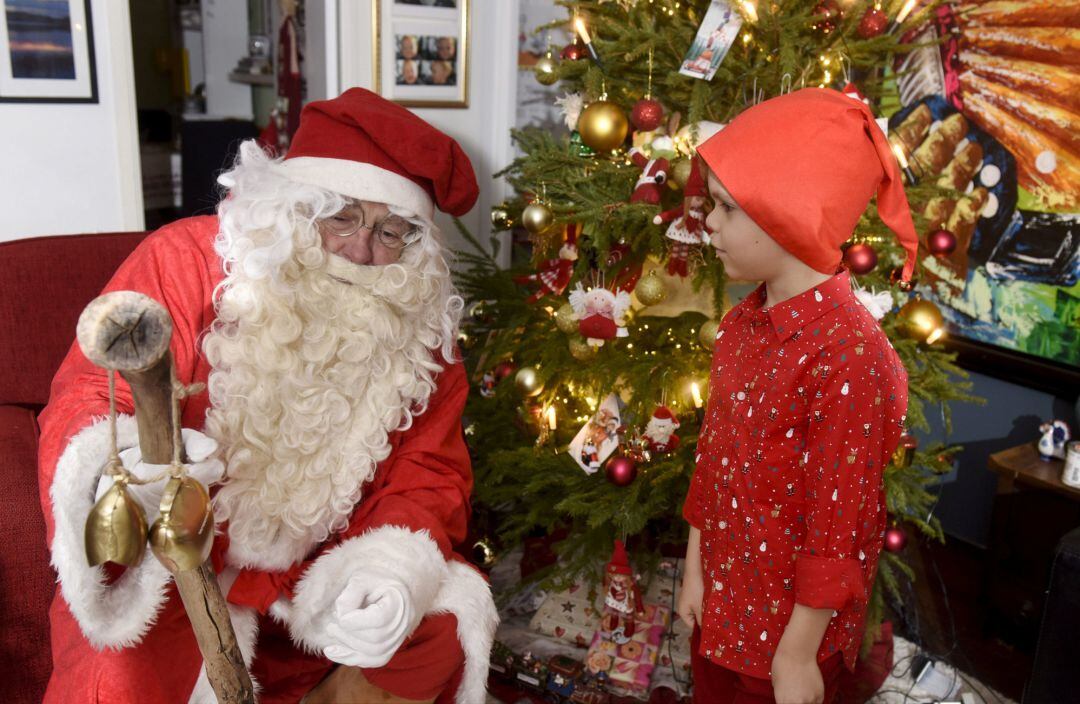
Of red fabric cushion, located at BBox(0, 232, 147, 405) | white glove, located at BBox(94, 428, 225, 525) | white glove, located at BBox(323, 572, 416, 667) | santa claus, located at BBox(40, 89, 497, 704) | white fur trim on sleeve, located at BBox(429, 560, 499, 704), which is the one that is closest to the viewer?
white glove, located at BBox(94, 428, 225, 525)

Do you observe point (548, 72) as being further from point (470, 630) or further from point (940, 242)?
point (470, 630)

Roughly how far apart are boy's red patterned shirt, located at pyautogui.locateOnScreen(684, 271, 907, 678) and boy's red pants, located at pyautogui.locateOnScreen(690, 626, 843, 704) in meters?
0.04

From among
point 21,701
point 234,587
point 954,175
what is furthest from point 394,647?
point 954,175

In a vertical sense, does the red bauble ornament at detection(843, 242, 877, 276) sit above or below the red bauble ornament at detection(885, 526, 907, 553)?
above

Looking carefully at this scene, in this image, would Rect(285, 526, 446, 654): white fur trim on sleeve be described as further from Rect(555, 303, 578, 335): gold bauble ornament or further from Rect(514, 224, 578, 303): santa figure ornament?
Rect(514, 224, 578, 303): santa figure ornament

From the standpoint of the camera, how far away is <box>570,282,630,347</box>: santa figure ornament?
2146mm

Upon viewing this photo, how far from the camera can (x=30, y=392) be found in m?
1.86

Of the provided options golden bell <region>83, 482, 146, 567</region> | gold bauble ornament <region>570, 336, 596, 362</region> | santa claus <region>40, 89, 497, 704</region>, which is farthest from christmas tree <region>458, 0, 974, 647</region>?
golden bell <region>83, 482, 146, 567</region>

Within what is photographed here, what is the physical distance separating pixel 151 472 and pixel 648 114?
1.54 m

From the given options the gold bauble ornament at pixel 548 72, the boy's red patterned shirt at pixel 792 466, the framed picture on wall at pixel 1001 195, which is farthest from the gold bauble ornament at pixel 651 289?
the framed picture on wall at pixel 1001 195

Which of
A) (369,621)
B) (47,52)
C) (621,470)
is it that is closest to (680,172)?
(621,470)

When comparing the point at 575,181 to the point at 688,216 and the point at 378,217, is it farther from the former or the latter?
the point at 378,217

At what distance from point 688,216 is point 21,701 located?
5.77 feet

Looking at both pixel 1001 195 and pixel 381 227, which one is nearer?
pixel 381 227
